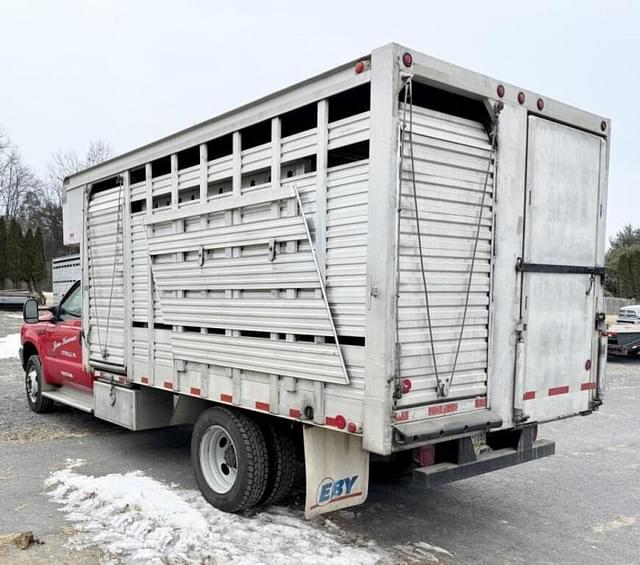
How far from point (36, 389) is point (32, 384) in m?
0.19

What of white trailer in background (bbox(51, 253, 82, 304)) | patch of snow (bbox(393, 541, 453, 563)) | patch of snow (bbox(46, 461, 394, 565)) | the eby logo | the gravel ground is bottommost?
the gravel ground

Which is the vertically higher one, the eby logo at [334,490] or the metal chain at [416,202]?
the metal chain at [416,202]

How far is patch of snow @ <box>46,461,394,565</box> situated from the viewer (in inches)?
156

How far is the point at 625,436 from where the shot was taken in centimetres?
788

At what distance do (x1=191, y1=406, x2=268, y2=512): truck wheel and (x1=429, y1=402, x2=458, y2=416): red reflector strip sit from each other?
1412 millimetres

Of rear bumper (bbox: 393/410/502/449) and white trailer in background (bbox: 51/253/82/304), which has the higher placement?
white trailer in background (bbox: 51/253/82/304)

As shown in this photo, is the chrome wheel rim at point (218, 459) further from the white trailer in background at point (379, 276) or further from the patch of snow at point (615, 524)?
the patch of snow at point (615, 524)

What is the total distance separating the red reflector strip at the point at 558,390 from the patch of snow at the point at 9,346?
13.3m

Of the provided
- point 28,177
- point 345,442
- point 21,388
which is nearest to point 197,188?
point 345,442

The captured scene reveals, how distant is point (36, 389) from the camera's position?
8391 millimetres

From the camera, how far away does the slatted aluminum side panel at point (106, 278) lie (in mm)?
6273

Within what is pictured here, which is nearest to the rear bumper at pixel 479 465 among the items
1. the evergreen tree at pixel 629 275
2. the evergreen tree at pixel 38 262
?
the evergreen tree at pixel 629 275

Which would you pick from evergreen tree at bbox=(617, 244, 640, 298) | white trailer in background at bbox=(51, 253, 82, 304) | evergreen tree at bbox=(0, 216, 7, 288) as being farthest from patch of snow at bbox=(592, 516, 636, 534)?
evergreen tree at bbox=(0, 216, 7, 288)

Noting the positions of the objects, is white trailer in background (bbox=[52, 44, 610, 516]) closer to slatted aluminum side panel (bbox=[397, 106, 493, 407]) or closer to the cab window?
slatted aluminum side panel (bbox=[397, 106, 493, 407])
